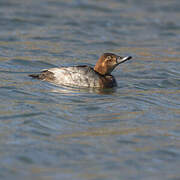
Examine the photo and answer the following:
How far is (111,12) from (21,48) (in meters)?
6.95

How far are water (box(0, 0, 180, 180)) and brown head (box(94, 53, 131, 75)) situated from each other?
55cm

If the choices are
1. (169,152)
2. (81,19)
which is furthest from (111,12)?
(169,152)

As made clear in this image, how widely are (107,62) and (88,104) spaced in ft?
6.74

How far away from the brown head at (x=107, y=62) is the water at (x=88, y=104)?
0.55m

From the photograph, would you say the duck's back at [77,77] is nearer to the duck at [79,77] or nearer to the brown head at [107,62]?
the duck at [79,77]

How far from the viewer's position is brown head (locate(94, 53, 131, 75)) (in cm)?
1112

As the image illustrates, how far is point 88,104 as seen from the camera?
9359 mm

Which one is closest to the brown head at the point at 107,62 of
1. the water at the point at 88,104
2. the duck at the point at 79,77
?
the duck at the point at 79,77

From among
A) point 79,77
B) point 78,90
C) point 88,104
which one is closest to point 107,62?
point 79,77

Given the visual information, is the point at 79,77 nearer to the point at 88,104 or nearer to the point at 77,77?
the point at 77,77

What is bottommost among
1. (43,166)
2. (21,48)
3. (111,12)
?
(43,166)

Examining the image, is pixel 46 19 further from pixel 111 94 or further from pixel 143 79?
pixel 111 94

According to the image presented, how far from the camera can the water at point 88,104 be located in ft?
21.1

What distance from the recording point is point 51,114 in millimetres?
8562
